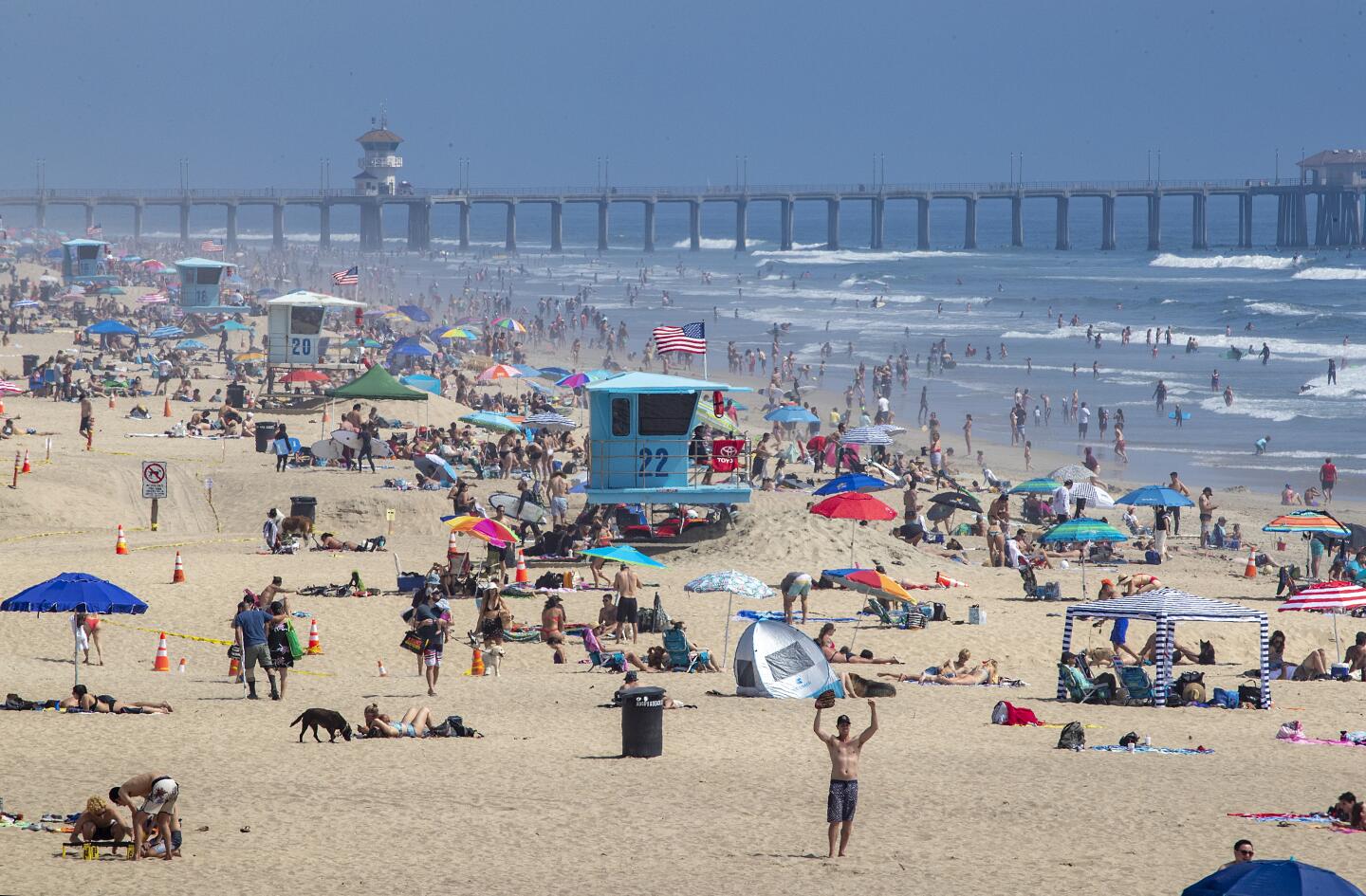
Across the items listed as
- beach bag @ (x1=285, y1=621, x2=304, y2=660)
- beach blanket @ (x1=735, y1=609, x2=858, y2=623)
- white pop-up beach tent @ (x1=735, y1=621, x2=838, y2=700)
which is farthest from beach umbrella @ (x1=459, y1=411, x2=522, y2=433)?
beach bag @ (x1=285, y1=621, x2=304, y2=660)

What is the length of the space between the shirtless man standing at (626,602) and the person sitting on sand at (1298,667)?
6305 millimetres

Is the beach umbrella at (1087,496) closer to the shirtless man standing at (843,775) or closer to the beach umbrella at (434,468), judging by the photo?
the beach umbrella at (434,468)

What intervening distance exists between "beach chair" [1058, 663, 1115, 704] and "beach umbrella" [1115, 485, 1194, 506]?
8468mm

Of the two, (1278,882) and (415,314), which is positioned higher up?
(415,314)

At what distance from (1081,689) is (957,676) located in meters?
1.24

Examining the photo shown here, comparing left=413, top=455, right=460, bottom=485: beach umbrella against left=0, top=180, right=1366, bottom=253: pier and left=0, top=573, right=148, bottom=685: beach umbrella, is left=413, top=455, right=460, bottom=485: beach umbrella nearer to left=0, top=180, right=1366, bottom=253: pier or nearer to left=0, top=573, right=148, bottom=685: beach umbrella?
left=0, top=573, right=148, bottom=685: beach umbrella

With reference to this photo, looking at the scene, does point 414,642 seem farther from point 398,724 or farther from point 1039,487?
point 1039,487

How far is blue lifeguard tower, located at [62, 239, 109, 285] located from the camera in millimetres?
65000

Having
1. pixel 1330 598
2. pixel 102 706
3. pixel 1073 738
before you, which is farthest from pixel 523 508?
pixel 1073 738

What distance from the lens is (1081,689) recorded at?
1544cm

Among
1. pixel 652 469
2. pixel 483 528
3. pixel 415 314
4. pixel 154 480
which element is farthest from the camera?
pixel 415 314

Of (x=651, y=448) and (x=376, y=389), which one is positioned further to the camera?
(x=376, y=389)

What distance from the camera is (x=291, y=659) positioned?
14.2 metres

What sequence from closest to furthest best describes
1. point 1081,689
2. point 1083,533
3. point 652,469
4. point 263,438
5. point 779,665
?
point 779,665, point 1081,689, point 1083,533, point 652,469, point 263,438
